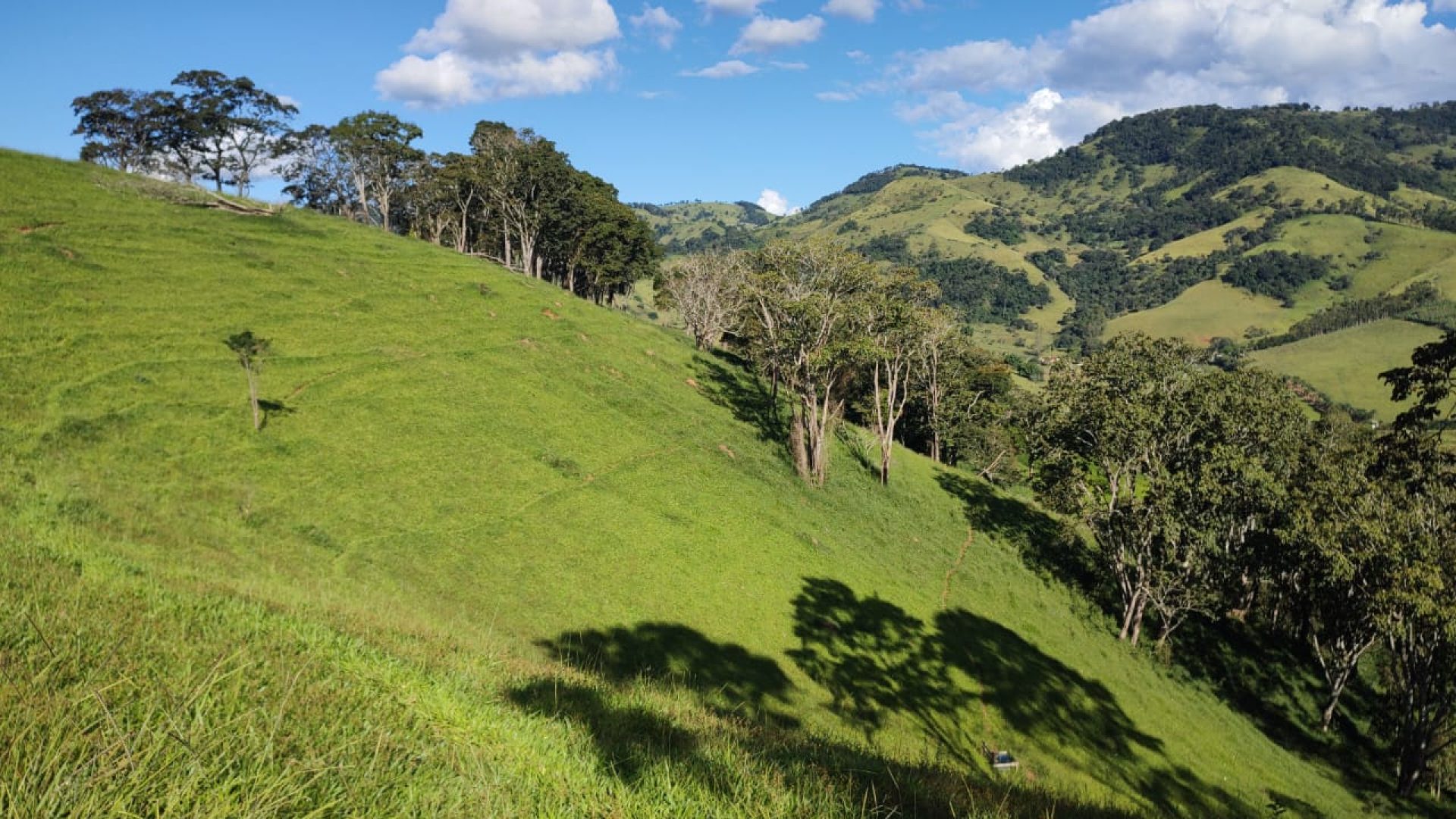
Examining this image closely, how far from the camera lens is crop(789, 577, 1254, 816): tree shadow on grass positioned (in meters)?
23.9

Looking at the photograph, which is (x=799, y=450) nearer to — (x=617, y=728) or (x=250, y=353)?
(x=250, y=353)

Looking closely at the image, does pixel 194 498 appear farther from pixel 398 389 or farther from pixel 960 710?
pixel 960 710

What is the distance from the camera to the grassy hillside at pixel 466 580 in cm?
418

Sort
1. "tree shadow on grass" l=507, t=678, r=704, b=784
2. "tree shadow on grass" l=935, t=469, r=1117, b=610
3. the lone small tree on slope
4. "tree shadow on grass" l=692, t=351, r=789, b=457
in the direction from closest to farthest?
1. "tree shadow on grass" l=507, t=678, r=704, b=784
2. the lone small tree on slope
3. "tree shadow on grass" l=935, t=469, r=1117, b=610
4. "tree shadow on grass" l=692, t=351, r=789, b=457

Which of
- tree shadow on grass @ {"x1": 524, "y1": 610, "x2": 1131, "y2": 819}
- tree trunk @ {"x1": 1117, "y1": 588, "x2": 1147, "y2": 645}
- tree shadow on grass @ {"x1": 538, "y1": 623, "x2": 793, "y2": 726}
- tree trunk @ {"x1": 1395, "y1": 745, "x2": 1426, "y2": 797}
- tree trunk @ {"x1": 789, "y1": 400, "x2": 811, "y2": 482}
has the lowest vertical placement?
tree trunk @ {"x1": 1395, "y1": 745, "x2": 1426, "y2": 797}

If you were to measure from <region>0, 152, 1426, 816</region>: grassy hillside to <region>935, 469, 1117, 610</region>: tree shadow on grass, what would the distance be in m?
0.48

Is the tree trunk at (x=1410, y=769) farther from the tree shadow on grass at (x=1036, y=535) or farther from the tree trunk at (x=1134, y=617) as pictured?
the tree shadow on grass at (x=1036, y=535)

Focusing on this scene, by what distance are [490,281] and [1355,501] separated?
5722 centimetres

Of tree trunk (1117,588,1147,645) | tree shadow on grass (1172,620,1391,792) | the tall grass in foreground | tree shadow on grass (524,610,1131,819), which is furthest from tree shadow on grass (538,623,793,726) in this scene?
tree shadow on grass (1172,620,1391,792)

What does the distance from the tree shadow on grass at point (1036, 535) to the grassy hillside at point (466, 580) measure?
48 cm

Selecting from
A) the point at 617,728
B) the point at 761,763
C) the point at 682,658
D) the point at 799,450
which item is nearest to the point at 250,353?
the point at 682,658

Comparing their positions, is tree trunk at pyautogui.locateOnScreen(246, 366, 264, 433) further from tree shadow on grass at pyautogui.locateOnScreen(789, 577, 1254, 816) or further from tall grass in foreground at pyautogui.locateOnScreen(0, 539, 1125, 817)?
tree shadow on grass at pyautogui.locateOnScreen(789, 577, 1254, 816)

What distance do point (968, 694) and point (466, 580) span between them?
20.8m

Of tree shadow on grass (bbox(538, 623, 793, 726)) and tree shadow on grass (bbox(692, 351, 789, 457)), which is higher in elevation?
tree shadow on grass (bbox(692, 351, 789, 457))
